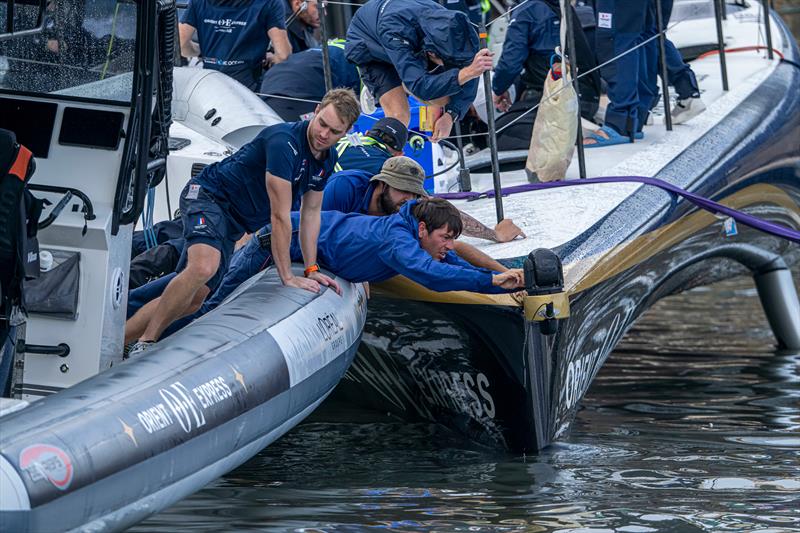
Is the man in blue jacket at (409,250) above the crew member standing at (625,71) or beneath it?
→ beneath

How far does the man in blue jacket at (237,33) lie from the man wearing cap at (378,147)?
216cm

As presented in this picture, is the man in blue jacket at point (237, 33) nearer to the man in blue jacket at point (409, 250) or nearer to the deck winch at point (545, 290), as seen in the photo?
the man in blue jacket at point (409, 250)

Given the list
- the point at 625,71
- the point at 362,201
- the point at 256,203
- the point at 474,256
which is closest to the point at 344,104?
the point at 256,203

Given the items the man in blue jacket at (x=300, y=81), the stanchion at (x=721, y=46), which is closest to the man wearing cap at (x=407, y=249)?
the man in blue jacket at (x=300, y=81)

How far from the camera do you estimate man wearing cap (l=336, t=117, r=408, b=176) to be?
724 centimetres

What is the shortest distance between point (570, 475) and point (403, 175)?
1.56 m

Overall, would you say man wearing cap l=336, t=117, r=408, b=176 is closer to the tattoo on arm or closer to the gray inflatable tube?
the tattoo on arm

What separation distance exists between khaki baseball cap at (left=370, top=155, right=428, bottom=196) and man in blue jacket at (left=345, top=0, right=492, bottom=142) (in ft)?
2.65

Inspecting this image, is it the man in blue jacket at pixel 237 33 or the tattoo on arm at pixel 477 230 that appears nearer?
the tattoo on arm at pixel 477 230

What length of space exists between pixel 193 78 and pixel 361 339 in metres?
2.39

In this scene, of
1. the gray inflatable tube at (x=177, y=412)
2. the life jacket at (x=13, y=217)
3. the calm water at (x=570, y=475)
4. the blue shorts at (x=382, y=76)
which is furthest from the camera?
the blue shorts at (x=382, y=76)

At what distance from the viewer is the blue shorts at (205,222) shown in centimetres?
662

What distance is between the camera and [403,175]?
6688 millimetres

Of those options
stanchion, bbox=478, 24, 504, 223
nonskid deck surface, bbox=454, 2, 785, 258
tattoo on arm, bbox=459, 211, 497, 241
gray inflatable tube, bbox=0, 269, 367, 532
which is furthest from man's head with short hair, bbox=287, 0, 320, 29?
gray inflatable tube, bbox=0, 269, 367, 532
